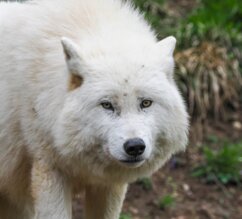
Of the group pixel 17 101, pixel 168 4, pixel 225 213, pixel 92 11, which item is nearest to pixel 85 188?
pixel 17 101

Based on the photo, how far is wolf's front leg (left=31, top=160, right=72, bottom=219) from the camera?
4.99 m

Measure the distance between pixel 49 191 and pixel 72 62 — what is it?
2.96 feet

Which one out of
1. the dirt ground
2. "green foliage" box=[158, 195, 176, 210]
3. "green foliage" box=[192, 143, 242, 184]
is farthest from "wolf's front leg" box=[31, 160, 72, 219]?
"green foliage" box=[192, 143, 242, 184]

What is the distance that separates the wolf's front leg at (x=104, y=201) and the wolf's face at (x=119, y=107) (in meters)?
0.67

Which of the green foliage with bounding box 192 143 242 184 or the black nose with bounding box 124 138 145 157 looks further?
the green foliage with bounding box 192 143 242 184

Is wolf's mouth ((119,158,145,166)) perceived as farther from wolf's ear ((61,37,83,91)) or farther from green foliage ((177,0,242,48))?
green foliage ((177,0,242,48))

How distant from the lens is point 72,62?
469 centimetres

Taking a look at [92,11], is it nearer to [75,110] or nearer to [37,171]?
[75,110]

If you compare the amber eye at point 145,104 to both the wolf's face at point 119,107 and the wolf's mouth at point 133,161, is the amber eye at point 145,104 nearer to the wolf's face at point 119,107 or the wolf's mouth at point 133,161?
the wolf's face at point 119,107

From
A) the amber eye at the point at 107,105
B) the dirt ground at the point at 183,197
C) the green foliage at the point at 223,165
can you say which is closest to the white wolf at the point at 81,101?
the amber eye at the point at 107,105

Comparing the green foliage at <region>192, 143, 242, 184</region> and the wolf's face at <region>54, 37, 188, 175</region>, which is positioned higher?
the wolf's face at <region>54, 37, 188, 175</region>

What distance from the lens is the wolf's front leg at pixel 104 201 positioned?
17.8 feet

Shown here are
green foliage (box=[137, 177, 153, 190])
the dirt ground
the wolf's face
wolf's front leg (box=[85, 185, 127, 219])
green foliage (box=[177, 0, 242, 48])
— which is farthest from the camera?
green foliage (box=[177, 0, 242, 48])

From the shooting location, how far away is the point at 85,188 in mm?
5363
